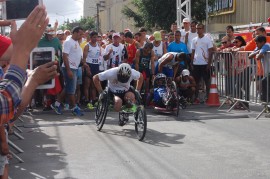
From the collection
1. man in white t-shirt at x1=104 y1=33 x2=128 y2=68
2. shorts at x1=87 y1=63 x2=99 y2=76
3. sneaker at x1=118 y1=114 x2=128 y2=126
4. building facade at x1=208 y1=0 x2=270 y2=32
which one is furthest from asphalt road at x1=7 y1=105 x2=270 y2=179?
building facade at x1=208 y1=0 x2=270 y2=32

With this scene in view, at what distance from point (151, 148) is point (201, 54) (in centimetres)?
548

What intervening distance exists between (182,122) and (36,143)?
126 inches

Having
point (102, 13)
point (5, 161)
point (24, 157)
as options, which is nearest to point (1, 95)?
point (5, 161)

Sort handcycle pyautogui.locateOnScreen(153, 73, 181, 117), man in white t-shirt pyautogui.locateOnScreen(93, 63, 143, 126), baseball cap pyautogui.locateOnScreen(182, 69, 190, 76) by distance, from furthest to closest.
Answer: baseball cap pyautogui.locateOnScreen(182, 69, 190, 76) → handcycle pyautogui.locateOnScreen(153, 73, 181, 117) → man in white t-shirt pyautogui.locateOnScreen(93, 63, 143, 126)

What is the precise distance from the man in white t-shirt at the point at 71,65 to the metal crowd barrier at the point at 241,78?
359 centimetres

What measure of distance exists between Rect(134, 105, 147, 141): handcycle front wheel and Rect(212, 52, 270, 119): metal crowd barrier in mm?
3000

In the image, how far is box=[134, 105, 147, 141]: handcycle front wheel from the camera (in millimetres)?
7676

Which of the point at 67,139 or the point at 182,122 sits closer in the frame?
the point at 67,139

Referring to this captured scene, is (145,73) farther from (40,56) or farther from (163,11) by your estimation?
(163,11)

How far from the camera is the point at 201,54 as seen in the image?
1212cm

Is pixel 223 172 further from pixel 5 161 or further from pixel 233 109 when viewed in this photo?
Answer: pixel 233 109

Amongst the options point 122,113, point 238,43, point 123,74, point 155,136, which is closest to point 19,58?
point 155,136

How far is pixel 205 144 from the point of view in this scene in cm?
738

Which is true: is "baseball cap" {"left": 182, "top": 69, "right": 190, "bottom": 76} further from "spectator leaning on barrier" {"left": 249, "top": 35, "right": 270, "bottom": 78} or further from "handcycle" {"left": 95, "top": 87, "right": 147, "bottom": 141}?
"handcycle" {"left": 95, "top": 87, "right": 147, "bottom": 141}
